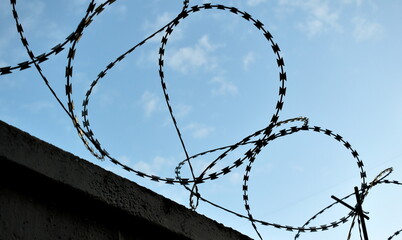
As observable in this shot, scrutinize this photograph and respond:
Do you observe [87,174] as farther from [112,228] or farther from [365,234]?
[365,234]

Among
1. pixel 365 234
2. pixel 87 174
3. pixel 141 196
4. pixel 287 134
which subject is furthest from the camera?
pixel 365 234

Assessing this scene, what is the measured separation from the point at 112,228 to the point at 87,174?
31 cm

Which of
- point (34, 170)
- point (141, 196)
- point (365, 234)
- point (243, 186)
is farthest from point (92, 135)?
point (365, 234)

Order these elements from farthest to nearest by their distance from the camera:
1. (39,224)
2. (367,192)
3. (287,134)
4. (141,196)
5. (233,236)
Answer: (367,192) → (287,134) → (233,236) → (141,196) → (39,224)

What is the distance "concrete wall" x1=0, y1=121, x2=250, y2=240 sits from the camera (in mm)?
2461

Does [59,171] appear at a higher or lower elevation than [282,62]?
lower

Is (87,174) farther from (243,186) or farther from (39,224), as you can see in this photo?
(243,186)

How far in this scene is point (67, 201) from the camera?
105 inches

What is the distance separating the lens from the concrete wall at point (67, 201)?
2461 millimetres

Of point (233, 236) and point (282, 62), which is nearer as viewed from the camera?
point (233, 236)

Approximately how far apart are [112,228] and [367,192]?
8.98 ft

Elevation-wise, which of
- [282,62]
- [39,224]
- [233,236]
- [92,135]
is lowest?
[39,224]

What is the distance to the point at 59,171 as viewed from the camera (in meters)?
2.61

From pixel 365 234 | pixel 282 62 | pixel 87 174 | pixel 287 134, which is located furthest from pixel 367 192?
pixel 87 174
